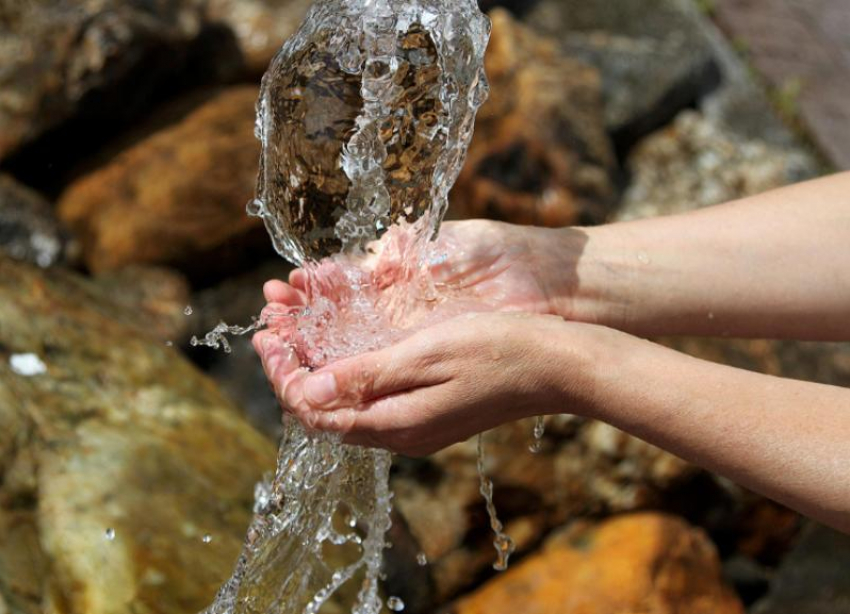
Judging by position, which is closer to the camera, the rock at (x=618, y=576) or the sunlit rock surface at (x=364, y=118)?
the sunlit rock surface at (x=364, y=118)

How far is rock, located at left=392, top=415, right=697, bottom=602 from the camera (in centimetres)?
316

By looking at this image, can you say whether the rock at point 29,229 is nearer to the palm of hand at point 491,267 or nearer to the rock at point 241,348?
the rock at point 241,348

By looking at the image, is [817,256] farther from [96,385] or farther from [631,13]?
[631,13]

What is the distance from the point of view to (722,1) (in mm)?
5625

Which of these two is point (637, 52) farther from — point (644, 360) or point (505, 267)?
point (644, 360)

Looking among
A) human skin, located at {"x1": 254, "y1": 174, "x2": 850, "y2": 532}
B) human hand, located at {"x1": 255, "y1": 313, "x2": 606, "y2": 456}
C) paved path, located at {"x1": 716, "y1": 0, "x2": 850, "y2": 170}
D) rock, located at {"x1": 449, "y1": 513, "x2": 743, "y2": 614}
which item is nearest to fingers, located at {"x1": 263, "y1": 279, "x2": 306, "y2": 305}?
human skin, located at {"x1": 254, "y1": 174, "x2": 850, "y2": 532}

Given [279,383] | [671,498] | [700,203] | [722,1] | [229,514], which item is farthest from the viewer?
[722,1]

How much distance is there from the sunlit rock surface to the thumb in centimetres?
47

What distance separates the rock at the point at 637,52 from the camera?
4.62 m

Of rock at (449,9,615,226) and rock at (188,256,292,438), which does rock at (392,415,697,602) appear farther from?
rock at (449,9,615,226)

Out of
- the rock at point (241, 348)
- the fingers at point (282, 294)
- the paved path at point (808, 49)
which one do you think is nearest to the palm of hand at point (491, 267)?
the fingers at point (282, 294)

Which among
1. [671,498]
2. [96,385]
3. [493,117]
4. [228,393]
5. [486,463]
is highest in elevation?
[96,385]

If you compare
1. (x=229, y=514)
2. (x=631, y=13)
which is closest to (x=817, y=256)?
(x=229, y=514)

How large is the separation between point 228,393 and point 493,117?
62.3 inches
